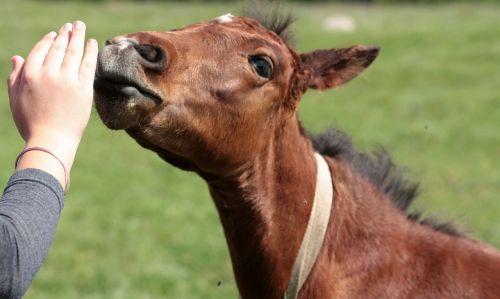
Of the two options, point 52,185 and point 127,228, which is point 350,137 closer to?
point 52,185

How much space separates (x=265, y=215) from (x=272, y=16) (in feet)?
3.01

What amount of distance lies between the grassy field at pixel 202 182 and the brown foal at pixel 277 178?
1.01 feet

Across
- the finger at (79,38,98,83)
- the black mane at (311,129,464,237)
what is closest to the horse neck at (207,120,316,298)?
the black mane at (311,129,464,237)

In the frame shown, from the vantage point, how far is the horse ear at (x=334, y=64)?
4.04 m

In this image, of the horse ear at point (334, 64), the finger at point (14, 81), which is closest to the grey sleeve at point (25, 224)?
the finger at point (14, 81)

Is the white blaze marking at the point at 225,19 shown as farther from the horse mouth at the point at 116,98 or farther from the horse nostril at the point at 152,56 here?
the horse mouth at the point at 116,98

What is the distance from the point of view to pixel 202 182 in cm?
1116

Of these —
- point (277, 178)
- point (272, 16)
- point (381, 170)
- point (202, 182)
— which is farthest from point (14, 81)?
point (202, 182)

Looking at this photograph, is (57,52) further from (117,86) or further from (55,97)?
(117,86)

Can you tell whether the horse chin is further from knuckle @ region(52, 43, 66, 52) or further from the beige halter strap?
the beige halter strap

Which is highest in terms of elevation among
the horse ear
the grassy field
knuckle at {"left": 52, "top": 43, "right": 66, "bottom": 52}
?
knuckle at {"left": 52, "top": 43, "right": 66, "bottom": 52}

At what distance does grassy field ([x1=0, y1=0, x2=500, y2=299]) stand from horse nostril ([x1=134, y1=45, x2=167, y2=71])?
1.49 ft

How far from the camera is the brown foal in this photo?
348 cm

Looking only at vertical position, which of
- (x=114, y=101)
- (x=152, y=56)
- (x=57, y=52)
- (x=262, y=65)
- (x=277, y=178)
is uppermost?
(x=57, y=52)
